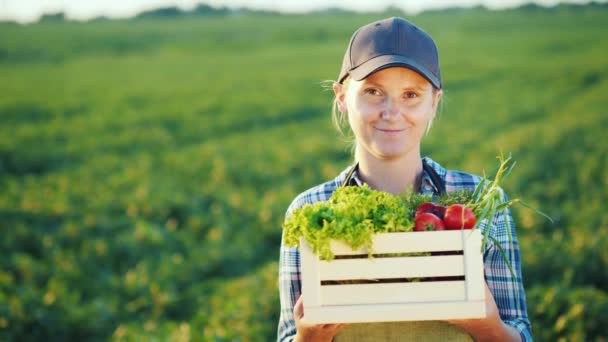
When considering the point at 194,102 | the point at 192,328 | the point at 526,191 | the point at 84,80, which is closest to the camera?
the point at 192,328

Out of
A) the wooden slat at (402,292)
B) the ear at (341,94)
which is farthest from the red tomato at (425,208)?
the ear at (341,94)

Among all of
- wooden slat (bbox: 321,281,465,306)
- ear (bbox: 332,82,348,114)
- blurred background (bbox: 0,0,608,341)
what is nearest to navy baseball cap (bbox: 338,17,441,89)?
ear (bbox: 332,82,348,114)

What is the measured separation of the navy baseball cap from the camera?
2.17 metres

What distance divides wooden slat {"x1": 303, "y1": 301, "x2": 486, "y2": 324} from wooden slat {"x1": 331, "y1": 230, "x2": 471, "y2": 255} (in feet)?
0.55

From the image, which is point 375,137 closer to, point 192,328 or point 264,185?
point 192,328

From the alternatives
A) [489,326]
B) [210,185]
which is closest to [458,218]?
[489,326]

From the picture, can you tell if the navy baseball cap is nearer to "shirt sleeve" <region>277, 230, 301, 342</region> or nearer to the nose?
the nose

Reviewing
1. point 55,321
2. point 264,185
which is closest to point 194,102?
point 264,185

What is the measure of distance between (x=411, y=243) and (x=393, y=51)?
715mm

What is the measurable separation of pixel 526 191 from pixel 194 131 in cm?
998

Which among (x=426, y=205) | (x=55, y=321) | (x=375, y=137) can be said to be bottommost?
(x=55, y=321)

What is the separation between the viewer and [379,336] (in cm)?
208

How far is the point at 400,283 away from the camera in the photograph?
1.89 meters

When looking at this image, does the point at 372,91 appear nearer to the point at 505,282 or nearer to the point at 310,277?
the point at 310,277
